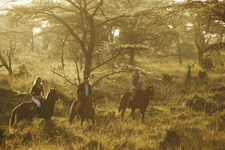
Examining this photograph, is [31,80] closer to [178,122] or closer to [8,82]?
[8,82]

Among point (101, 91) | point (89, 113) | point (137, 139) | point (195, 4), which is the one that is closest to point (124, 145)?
point (137, 139)

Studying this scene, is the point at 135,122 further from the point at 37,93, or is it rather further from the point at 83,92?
the point at 37,93

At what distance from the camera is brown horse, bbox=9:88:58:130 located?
6.74 meters

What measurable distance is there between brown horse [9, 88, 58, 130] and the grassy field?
269 mm

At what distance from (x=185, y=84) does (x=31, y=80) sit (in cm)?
1033

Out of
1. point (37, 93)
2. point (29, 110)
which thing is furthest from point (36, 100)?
point (29, 110)

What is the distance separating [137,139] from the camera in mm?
5508

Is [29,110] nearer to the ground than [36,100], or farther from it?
nearer to the ground

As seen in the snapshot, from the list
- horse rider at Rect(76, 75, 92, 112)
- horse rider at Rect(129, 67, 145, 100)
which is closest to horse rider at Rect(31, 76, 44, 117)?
horse rider at Rect(76, 75, 92, 112)

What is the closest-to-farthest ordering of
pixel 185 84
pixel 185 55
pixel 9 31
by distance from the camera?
pixel 185 84 → pixel 9 31 → pixel 185 55

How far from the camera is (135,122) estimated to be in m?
7.46

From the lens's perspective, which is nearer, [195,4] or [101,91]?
[195,4]

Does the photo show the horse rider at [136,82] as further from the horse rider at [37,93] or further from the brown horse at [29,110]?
the horse rider at [37,93]

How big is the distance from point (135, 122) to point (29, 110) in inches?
151
